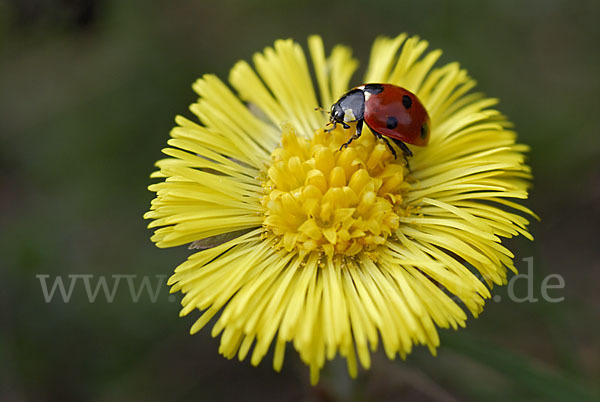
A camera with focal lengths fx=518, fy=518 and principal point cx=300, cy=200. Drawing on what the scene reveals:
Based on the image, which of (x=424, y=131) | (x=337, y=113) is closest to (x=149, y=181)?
(x=337, y=113)

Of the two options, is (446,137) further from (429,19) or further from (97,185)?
(97,185)

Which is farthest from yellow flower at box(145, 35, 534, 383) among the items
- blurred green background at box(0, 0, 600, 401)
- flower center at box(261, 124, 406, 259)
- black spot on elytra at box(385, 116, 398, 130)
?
blurred green background at box(0, 0, 600, 401)

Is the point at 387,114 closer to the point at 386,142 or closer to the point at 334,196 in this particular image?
the point at 386,142

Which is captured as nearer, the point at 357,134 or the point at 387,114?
the point at 387,114

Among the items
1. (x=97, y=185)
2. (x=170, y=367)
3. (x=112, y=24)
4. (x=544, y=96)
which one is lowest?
(x=170, y=367)

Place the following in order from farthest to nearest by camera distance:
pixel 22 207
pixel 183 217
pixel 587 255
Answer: pixel 22 207
pixel 587 255
pixel 183 217

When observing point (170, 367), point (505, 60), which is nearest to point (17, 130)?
point (170, 367)
